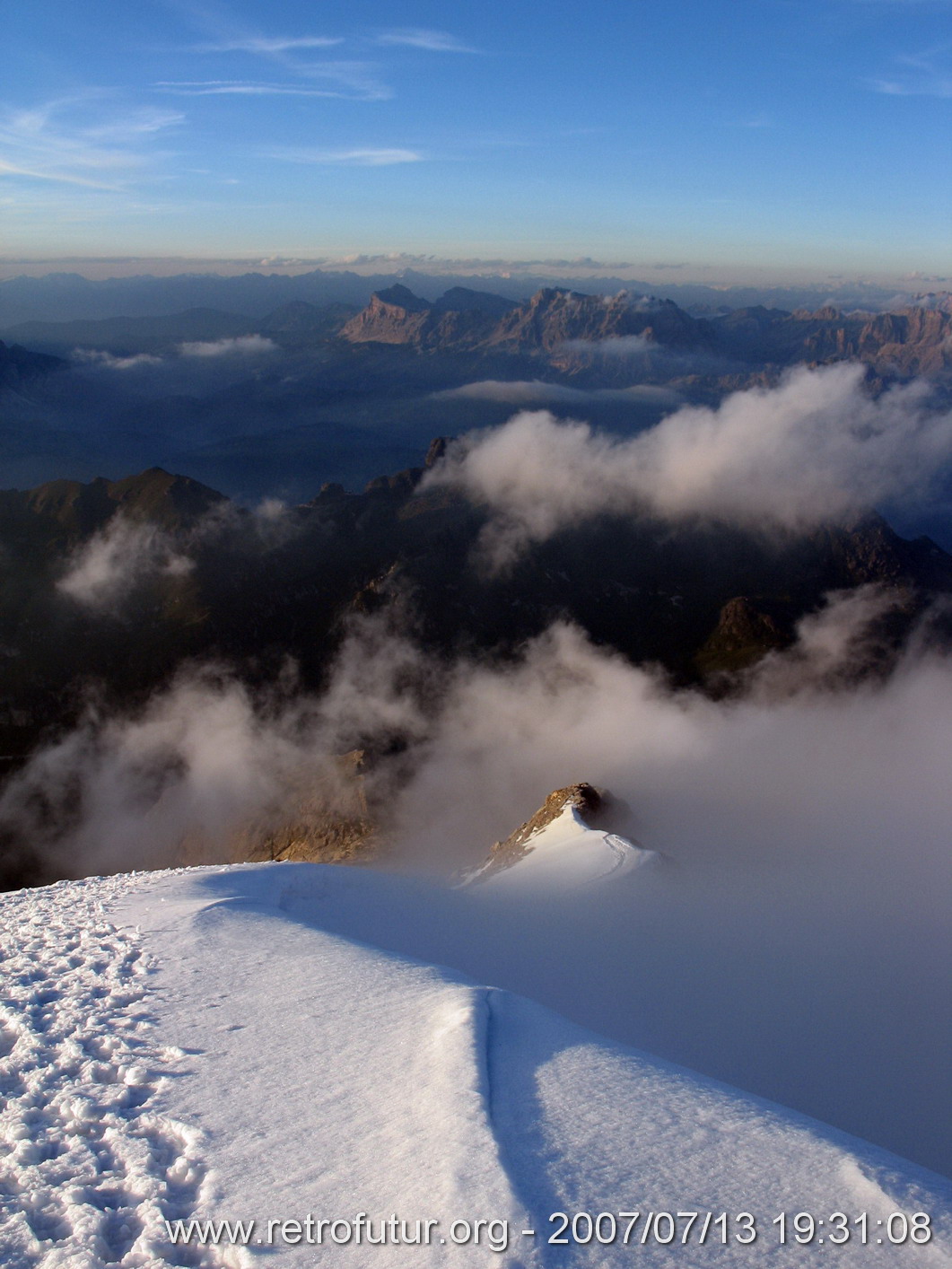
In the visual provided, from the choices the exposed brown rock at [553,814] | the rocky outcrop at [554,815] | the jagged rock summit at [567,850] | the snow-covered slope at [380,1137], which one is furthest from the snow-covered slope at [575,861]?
the snow-covered slope at [380,1137]

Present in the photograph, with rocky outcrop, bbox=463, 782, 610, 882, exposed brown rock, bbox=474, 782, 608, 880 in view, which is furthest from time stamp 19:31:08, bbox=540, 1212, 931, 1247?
exposed brown rock, bbox=474, 782, 608, 880

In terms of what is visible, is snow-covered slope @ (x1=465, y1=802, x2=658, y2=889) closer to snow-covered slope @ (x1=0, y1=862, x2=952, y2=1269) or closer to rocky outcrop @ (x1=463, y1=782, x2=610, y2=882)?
rocky outcrop @ (x1=463, y1=782, x2=610, y2=882)

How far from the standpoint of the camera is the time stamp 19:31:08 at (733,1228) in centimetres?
790

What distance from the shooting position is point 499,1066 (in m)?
11.1

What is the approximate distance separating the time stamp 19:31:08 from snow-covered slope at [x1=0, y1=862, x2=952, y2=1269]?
34mm

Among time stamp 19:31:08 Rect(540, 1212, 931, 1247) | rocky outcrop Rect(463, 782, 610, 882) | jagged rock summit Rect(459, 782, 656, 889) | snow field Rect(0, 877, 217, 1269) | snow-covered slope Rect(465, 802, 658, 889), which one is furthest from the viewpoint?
rocky outcrop Rect(463, 782, 610, 882)

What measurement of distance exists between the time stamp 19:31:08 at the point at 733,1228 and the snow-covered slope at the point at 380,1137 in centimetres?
3

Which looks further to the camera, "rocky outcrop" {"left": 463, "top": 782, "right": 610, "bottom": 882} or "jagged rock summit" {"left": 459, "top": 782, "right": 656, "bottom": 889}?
"rocky outcrop" {"left": 463, "top": 782, "right": 610, "bottom": 882}

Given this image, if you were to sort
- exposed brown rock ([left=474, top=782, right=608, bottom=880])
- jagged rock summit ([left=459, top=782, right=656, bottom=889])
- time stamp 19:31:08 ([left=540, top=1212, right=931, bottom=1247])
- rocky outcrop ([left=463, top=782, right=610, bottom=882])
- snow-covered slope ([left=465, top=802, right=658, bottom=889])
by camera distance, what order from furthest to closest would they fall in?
exposed brown rock ([left=474, top=782, right=608, bottom=880]) < rocky outcrop ([left=463, top=782, right=610, bottom=882]) < jagged rock summit ([left=459, top=782, right=656, bottom=889]) < snow-covered slope ([left=465, top=802, right=658, bottom=889]) < time stamp 19:31:08 ([left=540, top=1212, right=931, bottom=1247])

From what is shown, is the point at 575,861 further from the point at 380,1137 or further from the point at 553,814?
the point at 380,1137

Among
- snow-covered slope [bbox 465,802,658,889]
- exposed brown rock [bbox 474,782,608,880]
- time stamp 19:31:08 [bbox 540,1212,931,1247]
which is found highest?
time stamp 19:31:08 [bbox 540,1212,931,1247]

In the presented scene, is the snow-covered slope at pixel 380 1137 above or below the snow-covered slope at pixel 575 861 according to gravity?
above

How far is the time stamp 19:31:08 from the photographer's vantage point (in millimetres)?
7902

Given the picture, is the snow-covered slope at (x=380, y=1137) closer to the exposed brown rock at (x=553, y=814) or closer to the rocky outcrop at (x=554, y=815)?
the rocky outcrop at (x=554, y=815)
